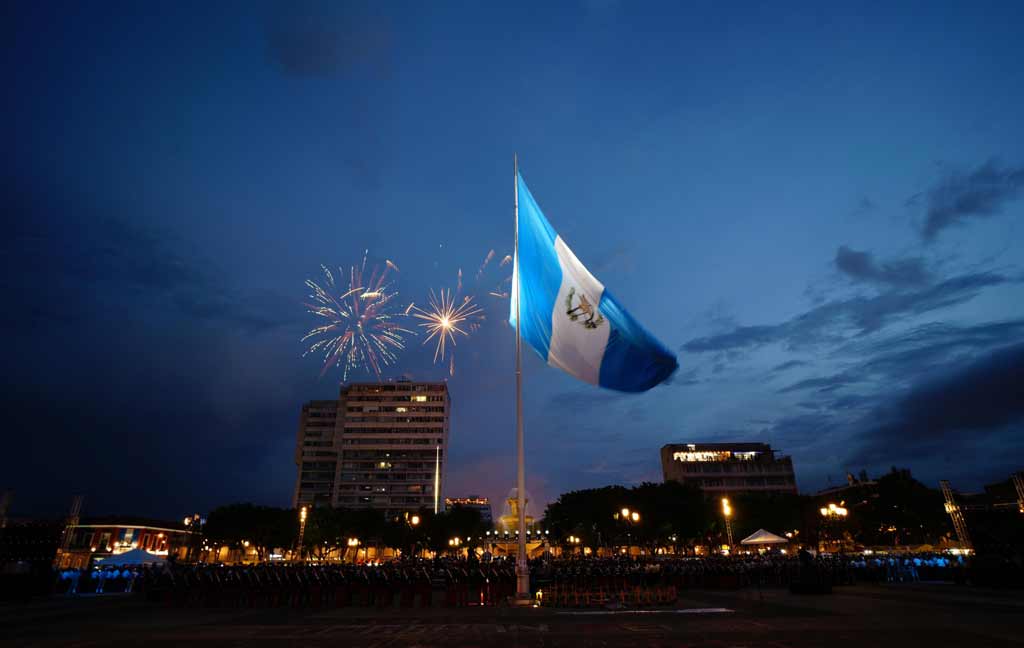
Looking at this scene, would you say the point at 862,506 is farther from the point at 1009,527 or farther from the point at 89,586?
the point at 89,586

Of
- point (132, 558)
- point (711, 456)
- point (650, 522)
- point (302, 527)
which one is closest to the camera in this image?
point (132, 558)

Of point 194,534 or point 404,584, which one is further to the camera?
point 194,534

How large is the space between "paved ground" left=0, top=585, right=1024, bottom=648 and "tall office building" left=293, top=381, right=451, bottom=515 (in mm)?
114070

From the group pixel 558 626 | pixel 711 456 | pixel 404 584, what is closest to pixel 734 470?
pixel 711 456

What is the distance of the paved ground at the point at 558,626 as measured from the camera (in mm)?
13750

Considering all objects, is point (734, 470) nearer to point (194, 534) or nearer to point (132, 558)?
point (194, 534)

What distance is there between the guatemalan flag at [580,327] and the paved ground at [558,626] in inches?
311

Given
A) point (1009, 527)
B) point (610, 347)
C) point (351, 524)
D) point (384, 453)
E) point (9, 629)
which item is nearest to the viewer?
point (9, 629)

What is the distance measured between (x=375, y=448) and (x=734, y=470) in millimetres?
88664

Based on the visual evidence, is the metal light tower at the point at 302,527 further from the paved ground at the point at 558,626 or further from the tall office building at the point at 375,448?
the paved ground at the point at 558,626

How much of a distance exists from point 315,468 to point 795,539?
115 metres

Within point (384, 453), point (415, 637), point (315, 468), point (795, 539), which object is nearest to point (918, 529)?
point (795, 539)

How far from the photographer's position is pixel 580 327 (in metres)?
19.2

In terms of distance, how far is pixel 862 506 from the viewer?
79.1 m
